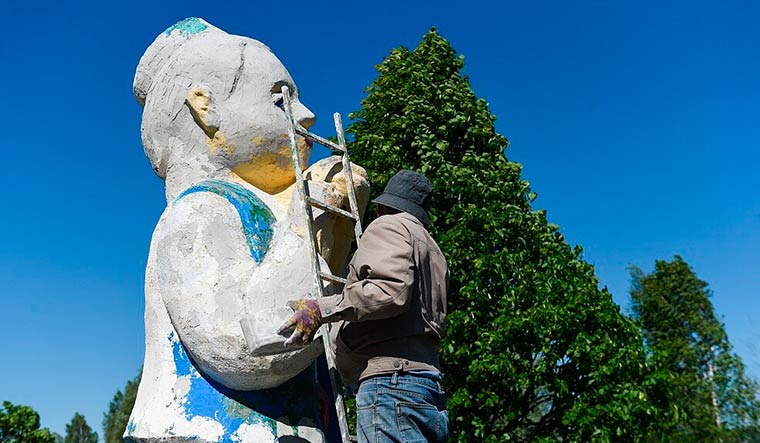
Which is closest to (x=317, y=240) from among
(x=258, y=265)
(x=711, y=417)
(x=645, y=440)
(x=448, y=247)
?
(x=258, y=265)

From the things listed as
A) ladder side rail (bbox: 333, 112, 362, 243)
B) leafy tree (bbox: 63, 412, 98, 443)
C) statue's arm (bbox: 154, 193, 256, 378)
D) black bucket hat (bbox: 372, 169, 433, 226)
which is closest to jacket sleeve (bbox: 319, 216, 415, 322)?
black bucket hat (bbox: 372, 169, 433, 226)

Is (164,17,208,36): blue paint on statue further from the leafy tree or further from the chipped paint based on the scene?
the leafy tree

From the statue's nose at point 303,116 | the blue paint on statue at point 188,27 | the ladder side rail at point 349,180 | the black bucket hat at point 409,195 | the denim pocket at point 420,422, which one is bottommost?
the denim pocket at point 420,422

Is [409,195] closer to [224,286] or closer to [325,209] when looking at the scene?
[325,209]

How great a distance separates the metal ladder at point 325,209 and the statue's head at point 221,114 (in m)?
0.12

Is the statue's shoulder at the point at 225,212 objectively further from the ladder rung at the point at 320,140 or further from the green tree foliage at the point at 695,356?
the green tree foliage at the point at 695,356

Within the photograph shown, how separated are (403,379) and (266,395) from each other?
2.45 feet

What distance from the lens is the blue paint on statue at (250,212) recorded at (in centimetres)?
338

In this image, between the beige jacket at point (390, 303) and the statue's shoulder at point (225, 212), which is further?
the statue's shoulder at point (225, 212)

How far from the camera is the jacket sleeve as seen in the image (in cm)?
267

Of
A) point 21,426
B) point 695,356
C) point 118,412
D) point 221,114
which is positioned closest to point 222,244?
point 221,114

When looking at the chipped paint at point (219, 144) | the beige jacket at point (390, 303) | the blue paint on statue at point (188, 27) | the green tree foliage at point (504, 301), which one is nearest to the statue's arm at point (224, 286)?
the beige jacket at point (390, 303)

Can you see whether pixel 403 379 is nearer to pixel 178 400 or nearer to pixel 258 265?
pixel 258 265

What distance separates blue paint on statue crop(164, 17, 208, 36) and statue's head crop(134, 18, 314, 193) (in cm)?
10
